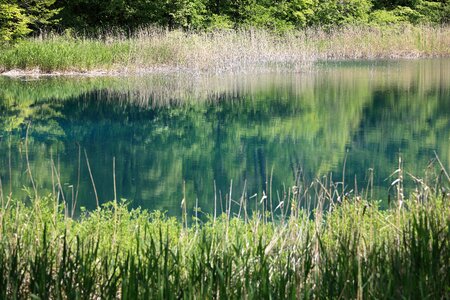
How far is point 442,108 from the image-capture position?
14.3 meters

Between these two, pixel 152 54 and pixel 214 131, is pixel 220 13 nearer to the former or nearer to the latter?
pixel 152 54

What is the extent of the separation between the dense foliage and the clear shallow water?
294 inches

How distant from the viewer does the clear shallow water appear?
8766mm

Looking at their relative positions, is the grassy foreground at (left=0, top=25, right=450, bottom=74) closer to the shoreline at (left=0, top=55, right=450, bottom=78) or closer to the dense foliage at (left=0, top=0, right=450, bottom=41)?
the shoreline at (left=0, top=55, right=450, bottom=78)

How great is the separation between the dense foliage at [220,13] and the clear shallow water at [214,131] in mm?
7479

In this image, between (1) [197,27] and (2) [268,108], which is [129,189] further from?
(1) [197,27]

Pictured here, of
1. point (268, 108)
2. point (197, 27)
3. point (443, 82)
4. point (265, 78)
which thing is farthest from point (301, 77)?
point (197, 27)

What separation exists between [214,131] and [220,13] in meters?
19.2

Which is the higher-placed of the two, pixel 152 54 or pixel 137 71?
pixel 152 54

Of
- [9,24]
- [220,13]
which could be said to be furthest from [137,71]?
[220,13]

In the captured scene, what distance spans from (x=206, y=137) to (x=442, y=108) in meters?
5.09

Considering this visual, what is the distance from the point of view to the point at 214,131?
40.6 feet

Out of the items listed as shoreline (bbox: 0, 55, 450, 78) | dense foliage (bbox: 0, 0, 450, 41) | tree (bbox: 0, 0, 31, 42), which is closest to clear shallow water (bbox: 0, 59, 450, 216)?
shoreline (bbox: 0, 55, 450, 78)

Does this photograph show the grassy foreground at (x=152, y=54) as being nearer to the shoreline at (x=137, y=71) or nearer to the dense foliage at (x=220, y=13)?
the shoreline at (x=137, y=71)
